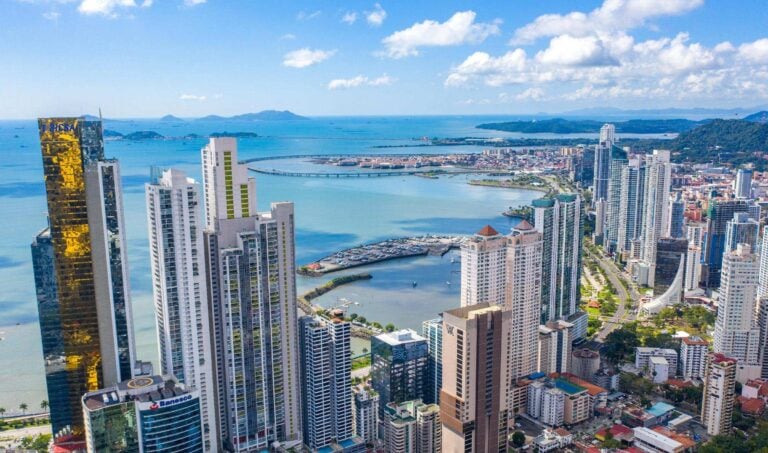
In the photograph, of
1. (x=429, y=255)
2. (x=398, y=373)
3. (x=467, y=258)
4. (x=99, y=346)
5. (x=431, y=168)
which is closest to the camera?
(x=99, y=346)

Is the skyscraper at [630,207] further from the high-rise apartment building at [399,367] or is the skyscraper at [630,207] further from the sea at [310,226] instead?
the high-rise apartment building at [399,367]

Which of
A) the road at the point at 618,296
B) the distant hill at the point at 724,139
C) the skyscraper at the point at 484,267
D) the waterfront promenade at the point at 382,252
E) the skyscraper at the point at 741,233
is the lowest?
the road at the point at 618,296

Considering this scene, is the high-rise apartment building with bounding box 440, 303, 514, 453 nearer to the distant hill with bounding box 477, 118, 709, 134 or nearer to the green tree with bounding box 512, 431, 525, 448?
the green tree with bounding box 512, 431, 525, 448

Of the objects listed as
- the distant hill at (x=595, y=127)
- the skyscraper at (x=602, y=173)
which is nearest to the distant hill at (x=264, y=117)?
the distant hill at (x=595, y=127)

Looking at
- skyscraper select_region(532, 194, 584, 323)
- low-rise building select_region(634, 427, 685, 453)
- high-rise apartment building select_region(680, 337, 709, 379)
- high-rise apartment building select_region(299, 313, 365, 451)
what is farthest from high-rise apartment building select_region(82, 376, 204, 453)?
high-rise apartment building select_region(680, 337, 709, 379)

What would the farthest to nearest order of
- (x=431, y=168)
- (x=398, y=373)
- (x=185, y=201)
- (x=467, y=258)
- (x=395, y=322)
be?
(x=431, y=168)
(x=395, y=322)
(x=467, y=258)
(x=398, y=373)
(x=185, y=201)

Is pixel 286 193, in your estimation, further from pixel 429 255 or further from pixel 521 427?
pixel 521 427

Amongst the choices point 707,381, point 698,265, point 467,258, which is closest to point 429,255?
point 698,265
